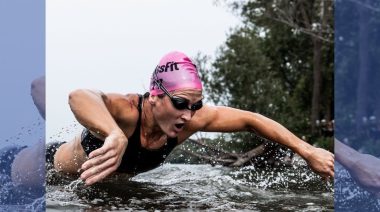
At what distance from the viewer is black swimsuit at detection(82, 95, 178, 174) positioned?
17.5 feet

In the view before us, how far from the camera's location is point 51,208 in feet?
14.3

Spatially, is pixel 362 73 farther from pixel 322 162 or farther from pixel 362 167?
pixel 322 162

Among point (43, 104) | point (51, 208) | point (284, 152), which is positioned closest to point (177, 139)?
point (51, 208)

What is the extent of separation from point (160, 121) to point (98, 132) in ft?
4.01

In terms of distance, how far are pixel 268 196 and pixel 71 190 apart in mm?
1845

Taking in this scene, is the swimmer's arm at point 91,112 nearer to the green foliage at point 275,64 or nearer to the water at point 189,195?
the water at point 189,195

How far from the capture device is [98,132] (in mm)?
3865

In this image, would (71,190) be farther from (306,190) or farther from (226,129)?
(306,190)

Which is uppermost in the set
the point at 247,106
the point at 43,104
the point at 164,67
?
the point at 247,106

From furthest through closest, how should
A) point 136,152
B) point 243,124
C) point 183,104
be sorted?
point 243,124
point 136,152
point 183,104

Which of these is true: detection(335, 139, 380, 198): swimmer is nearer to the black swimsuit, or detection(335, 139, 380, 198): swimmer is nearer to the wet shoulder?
the wet shoulder

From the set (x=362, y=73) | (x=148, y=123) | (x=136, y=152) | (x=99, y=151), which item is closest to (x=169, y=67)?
(x=148, y=123)

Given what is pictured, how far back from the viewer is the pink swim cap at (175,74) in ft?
15.9

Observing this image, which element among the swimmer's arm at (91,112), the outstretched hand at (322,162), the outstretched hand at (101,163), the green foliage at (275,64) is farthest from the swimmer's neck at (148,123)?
the green foliage at (275,64)
